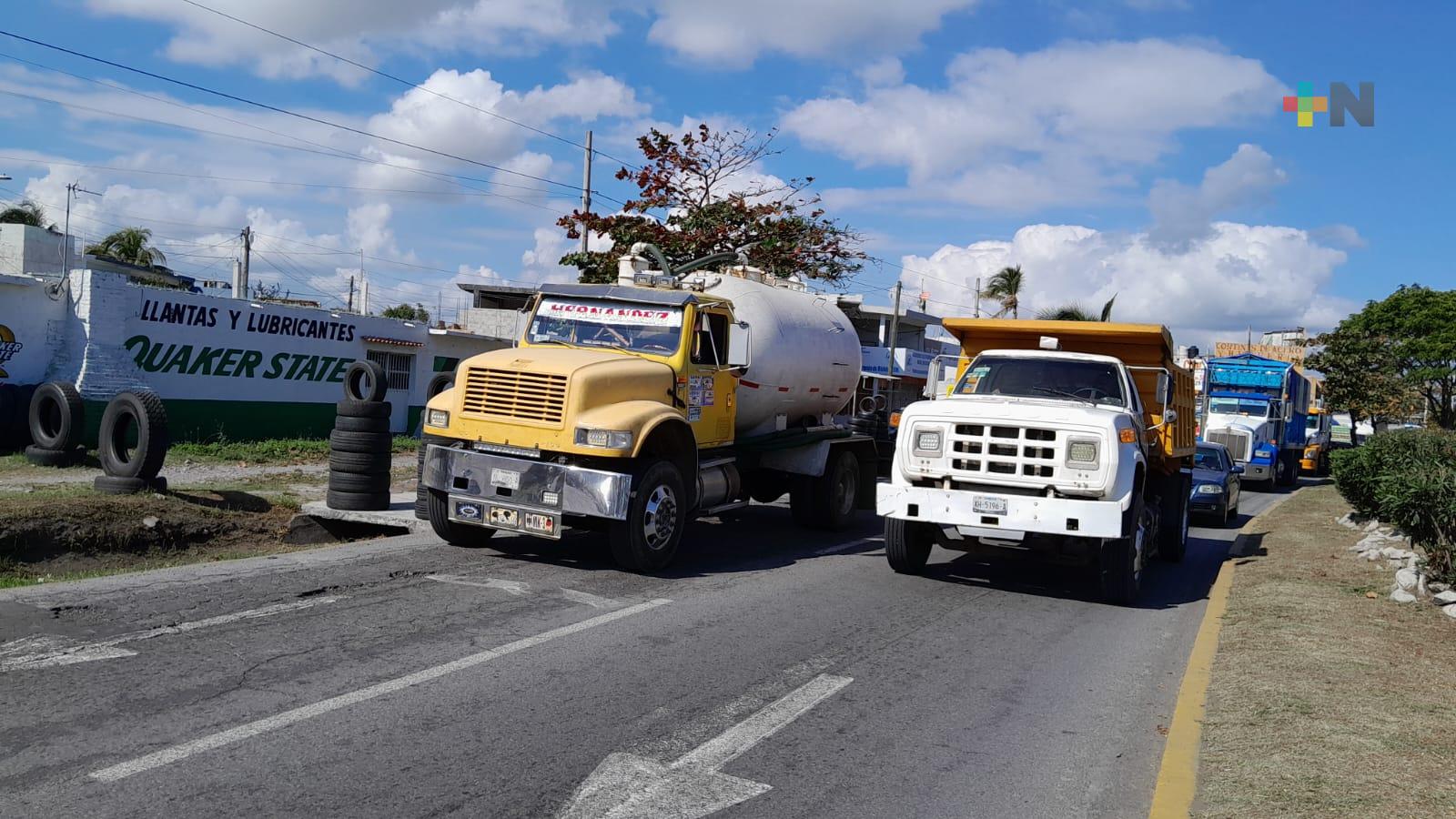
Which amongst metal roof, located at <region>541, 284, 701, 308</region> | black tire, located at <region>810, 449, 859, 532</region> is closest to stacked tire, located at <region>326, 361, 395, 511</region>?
metal roof, located at <region>541, 284, 701, 308</region>

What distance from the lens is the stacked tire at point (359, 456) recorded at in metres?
12.2

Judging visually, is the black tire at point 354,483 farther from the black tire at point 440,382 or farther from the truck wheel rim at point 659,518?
the truck wheel rim at point 659,518

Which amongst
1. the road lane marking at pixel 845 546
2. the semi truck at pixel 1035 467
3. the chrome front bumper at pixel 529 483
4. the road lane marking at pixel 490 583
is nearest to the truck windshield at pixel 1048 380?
the semi truck at pixel 1035 467

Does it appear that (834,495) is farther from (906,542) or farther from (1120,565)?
(1120,565)

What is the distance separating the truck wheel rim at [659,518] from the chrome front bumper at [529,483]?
434mm

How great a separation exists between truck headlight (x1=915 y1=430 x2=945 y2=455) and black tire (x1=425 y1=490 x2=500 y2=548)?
403cm

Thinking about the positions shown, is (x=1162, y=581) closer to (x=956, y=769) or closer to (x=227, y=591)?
(x=956, y=769)

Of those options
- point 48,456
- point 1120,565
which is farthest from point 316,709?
point 48,456

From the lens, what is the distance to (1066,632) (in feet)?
29.5

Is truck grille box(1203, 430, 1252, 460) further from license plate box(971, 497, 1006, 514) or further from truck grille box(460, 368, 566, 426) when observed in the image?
truck grille box(460, 368, 566, 426)

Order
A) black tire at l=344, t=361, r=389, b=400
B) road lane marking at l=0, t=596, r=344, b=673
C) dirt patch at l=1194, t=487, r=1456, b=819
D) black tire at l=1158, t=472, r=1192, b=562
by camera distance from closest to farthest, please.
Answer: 1. dirt patch at l=1194, t=487, r=1456, b=819
2. road lane marking at l=0, t=596, r=344, b=673
3. black tire at l=344, t=361, r=389, b=400
4. black tire at l=1158, t=472, r=1192, b=562

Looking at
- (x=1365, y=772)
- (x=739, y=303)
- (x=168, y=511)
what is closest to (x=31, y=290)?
(x=168, y=511)

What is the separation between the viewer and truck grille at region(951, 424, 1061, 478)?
9570mm

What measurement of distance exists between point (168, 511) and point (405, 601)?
4843 millimetres
